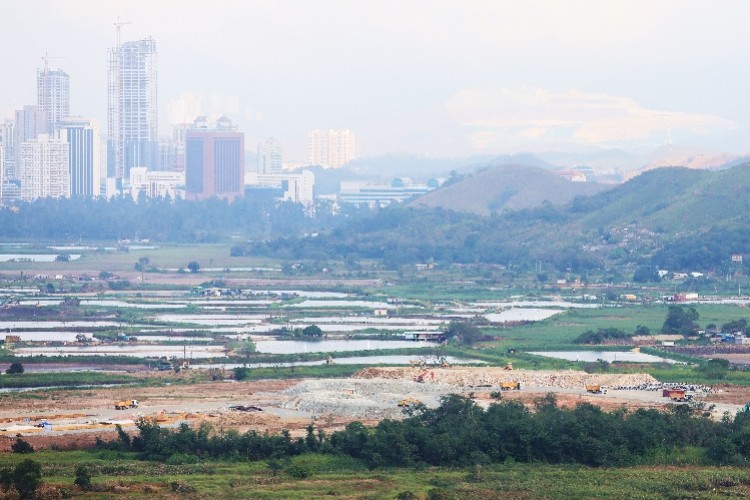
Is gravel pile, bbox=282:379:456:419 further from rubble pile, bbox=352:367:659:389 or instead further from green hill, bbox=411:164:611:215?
green hill, bbox=411:164:611:215

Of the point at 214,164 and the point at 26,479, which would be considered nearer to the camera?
the point at 26,479

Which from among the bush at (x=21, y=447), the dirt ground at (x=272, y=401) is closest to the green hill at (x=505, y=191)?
the dirt ground at (x=272, y=401)

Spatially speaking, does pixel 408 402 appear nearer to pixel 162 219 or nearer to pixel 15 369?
pixel 15 369

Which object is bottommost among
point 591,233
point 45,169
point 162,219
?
point 591,233

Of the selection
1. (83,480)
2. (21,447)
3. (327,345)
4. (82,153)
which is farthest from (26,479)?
(82,153)

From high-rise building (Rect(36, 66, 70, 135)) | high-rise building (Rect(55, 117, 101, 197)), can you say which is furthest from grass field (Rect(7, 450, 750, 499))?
high-rise building (Rect(36, 66, 70, 135))

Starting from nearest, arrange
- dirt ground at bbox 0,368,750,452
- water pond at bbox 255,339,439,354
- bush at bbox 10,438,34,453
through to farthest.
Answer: bush at bbox 10,438,34,453
dirt ground at bbox 0,368,750,452
water pond at bbox 255,339,439,354

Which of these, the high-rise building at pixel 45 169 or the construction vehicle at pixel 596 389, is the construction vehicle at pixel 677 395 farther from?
the high-rise building at pixel 45 169

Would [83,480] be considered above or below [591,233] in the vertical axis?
below
